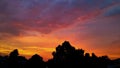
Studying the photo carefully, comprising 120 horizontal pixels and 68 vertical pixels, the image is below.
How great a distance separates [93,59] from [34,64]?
18.2 m

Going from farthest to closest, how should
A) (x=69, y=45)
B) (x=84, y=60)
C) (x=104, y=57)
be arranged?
1. (x=104, y=57)
2. (x=69, y=45)
3. (x=84, y=60)

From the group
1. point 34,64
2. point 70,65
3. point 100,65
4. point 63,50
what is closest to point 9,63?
point 34,64

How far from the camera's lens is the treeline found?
2635 inches

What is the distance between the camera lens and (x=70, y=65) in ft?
216

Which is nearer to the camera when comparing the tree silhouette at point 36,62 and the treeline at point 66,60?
the treeline at point 66,60

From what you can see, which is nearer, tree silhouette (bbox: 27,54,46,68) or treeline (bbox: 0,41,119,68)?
treeline (bbox: 0,41,119,68)

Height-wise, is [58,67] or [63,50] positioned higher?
[63,50]

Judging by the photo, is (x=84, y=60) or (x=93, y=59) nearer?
(x=84, y=60)

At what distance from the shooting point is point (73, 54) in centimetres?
7238

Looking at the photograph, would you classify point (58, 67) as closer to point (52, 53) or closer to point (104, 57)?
point (52, 53)

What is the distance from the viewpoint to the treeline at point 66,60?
220ft

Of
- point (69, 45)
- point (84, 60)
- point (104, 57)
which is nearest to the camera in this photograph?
point (84, 60)

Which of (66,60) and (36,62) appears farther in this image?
(36,62)

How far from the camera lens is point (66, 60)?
2712 inches
